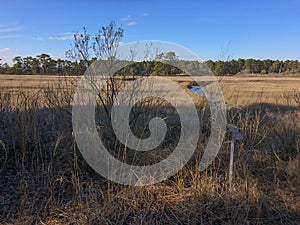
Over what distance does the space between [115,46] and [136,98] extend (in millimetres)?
922

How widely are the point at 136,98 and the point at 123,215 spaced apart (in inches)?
84.7

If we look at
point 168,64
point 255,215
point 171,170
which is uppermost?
point 168,64

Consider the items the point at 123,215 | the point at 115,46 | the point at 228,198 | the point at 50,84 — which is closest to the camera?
the point at 123,215

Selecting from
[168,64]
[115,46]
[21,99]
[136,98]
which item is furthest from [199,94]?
[21,99]

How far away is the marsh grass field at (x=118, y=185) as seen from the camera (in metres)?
2.62

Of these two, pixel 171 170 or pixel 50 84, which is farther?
pixel 50 84

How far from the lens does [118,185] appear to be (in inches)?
122

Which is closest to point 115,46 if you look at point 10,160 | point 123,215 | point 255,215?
point 10,160

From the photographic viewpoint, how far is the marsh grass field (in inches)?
103

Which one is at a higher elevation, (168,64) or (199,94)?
(168,64)

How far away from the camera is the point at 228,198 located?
2770 millimetres

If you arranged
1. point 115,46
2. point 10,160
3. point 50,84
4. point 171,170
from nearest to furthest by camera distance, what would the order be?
1. point 171,170
2. point 10,160
3. point 115,46
4. point 50,84

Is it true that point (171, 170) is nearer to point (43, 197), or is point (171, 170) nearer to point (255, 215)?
point (255, 215)

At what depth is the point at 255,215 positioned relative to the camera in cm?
266
